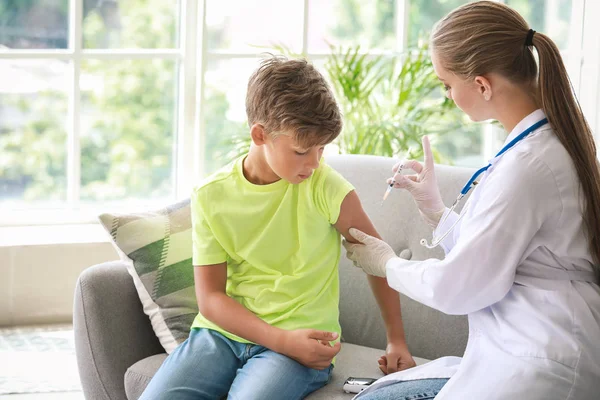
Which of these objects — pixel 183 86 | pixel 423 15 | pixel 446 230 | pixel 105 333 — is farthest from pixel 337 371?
pixel 423 15

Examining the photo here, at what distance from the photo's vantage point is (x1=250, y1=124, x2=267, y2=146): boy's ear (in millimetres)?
1886

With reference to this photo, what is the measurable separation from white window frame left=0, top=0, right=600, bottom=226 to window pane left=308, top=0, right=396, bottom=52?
0.18m

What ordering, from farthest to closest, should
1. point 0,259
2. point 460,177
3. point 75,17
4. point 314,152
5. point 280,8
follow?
1. point 280,8
2. point 75,17
3. point 0,259
4. point 460,177
5. point 314,152

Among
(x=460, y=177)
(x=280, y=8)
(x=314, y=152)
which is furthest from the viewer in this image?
(x=280, y=8)

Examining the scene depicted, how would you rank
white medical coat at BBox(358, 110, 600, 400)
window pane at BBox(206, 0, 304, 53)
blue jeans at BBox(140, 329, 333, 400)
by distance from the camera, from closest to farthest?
white medical coat at BBox(358, 110, 600, 400), blue jeans at BBox(140, 329, 333, 400), window pane at BBox(206, 0, 304, 53)

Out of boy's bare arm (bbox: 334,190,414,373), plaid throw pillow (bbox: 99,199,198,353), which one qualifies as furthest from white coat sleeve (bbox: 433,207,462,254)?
plaid throw pillow (bbox: 99,199,198,353)

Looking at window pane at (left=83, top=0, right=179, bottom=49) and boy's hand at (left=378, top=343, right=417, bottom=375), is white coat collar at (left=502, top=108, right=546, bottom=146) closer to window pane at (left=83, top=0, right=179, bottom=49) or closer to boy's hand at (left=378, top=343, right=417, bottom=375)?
boy's hand at (left=378, top=343, right=417, bottom=375)

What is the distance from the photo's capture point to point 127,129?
154 inches

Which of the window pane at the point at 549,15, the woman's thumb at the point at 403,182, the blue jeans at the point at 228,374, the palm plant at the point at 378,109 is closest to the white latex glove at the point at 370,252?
the woman's thumb at the point at 403,182

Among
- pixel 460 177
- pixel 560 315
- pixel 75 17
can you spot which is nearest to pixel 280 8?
pixel 75 17

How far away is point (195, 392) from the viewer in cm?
180

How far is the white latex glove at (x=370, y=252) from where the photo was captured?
1.83 meters

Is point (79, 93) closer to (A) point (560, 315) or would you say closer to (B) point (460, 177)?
(B) point (460, 177)

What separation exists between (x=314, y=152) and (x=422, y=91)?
1890 millimetres
